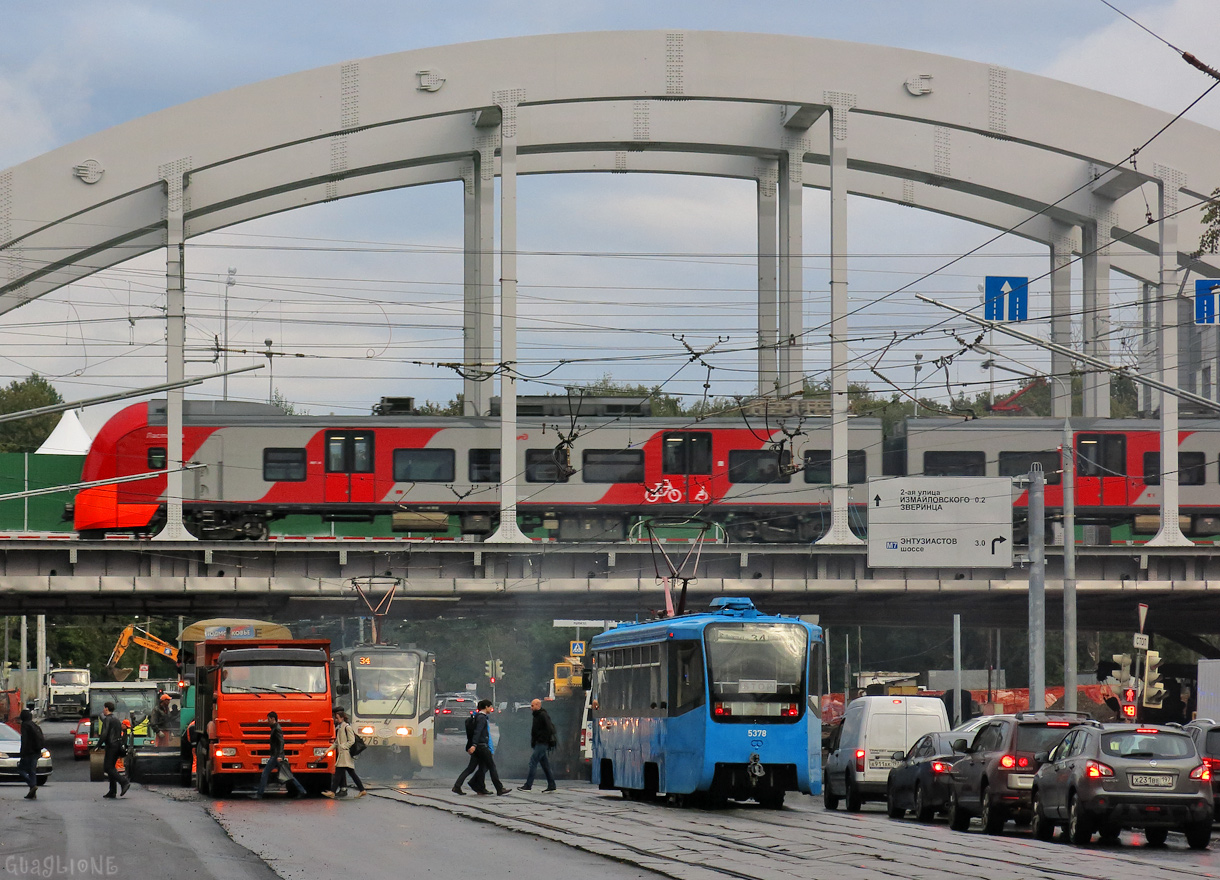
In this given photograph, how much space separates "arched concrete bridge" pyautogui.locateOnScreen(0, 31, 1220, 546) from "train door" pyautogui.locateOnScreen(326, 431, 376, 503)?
161 inches

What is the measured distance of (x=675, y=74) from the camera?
162 feet

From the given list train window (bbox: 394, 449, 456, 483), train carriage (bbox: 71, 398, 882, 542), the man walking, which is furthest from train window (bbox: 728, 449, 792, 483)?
the man walking

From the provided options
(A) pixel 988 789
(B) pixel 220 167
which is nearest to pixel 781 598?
(B) pixel 220 167

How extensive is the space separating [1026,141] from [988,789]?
3548 cm

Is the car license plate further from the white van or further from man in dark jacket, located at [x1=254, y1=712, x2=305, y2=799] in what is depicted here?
man in dark jacket, located at [x1=254, y1=712, x2=305, y2=799]

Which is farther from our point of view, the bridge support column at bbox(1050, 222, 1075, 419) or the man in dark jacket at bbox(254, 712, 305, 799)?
the bridge support column at bbox(1050, 222, 1075, 419)

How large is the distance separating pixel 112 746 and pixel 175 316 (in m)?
24.2

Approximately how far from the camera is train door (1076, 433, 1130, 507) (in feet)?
153

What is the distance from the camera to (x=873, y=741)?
25.6 metres

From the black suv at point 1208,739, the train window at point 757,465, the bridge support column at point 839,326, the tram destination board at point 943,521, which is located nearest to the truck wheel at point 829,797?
the black suv at point 1208,739

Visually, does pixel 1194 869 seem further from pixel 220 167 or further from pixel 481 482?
pixel 220 167

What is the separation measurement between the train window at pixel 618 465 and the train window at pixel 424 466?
4.20m

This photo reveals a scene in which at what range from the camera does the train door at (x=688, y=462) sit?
151 ft

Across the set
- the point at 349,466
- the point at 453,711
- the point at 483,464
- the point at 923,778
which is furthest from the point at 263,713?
the point at 453,711
